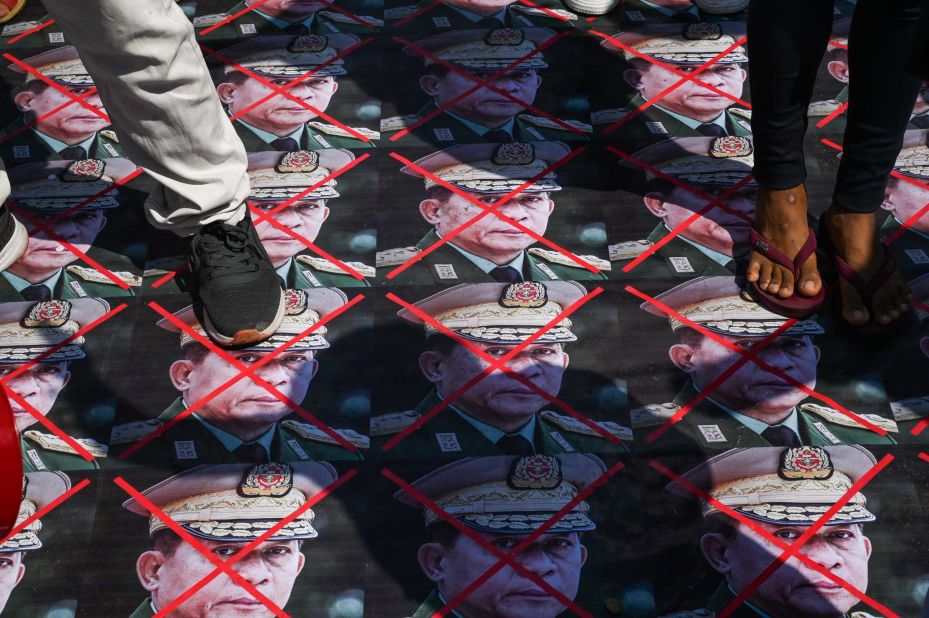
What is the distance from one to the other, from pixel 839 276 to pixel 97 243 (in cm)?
110

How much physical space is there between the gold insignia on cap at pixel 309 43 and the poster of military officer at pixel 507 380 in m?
0.65

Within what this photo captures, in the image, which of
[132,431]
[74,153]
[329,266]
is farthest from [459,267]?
[74,153]

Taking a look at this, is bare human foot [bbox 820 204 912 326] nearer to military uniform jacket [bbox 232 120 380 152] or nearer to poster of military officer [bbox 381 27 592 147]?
poster of military officer [bbox 381 27 592 147]

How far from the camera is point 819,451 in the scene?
3.86 ft

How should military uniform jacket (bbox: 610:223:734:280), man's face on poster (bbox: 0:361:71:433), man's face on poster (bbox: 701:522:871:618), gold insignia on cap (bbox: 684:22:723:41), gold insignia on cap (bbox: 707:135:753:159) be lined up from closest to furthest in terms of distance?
man's face on poster (bbox: 701:522:871:618), man's face on poster (bbox: 0:361:71:433), military uniform jacket (bbox: 610:223:734:280), gold insignia on cap (bbox: 707:135:753:159), gold insignia on cap (bbox: 684:22:723:41)

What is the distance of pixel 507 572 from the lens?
108 centimetres

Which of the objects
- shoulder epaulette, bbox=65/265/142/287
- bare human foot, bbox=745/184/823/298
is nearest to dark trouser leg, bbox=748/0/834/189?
bare human foot, bbox=745/184/823/298

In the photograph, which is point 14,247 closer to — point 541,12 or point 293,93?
point 293,93

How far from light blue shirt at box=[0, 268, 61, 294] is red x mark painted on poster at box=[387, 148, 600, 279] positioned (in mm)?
498

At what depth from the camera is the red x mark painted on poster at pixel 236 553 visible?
107cm

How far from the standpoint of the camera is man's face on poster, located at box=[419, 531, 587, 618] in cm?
105

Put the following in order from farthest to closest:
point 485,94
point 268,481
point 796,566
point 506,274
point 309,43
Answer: point 309,43, point 485,94, point 506,274, point 268,481, point 796,566

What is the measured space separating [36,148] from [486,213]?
0.78 meters

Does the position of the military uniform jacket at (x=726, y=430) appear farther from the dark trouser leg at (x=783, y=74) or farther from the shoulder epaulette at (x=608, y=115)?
the shoulder epaulette at (x=608, y=115)
